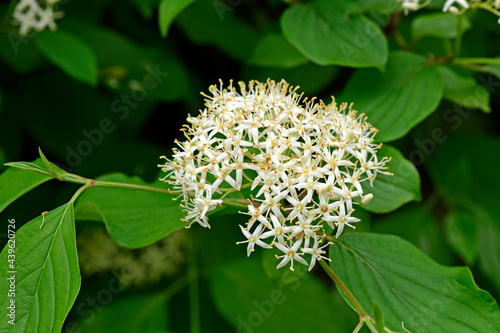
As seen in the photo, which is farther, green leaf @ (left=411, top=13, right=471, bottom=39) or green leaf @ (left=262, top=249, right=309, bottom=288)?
green leaf @ (left=411, top=13, right=471, bottom=39)

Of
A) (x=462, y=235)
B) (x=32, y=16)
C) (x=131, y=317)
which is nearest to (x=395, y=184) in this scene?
(x=462, y=235)

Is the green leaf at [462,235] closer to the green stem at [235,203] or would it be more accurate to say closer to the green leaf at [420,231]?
the green leaf at [420,231]

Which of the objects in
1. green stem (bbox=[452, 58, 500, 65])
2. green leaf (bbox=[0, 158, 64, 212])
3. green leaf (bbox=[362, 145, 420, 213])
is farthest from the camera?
green stem (bbox=[452, 58, 500, 65])

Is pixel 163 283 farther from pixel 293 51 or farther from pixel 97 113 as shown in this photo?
pixel 293 51

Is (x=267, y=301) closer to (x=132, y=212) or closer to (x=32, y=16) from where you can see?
(x=132, y=212)

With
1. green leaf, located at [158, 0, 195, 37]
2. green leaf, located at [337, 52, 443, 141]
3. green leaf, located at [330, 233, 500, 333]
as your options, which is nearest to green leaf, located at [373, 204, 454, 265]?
green leaf, located at [337, 52, 443, 141]

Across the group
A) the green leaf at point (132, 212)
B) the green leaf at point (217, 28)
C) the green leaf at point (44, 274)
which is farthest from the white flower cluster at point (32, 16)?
the green leaf at point (44, 274)

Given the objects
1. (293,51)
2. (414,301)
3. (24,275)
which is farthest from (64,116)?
(414,301)

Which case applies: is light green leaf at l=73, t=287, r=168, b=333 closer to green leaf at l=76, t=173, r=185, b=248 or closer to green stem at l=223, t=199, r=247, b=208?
green leaf at l=76, t=173, r=185, b=248
